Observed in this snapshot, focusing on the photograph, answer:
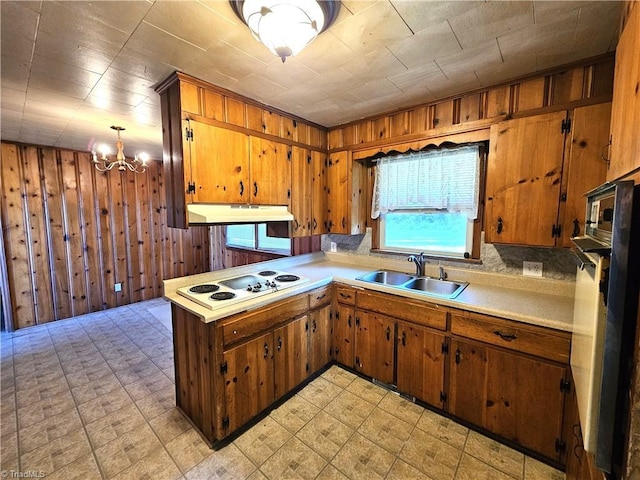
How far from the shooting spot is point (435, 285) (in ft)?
8.18

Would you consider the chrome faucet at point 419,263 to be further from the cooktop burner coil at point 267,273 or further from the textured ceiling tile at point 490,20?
the textured ceiling tile at point 490,20

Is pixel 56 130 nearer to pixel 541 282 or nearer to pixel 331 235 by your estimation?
pixel 331 235

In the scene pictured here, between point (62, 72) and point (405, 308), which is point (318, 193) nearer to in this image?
point (405, 308)

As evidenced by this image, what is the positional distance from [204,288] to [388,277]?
5.75 feet

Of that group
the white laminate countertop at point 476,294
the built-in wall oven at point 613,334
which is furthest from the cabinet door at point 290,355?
the built-in wall oven at point 613,334

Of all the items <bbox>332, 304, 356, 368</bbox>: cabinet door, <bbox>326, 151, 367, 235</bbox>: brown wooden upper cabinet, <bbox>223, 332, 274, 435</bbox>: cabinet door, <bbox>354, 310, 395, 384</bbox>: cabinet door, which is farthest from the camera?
<bbox>326, 151, 367, 235</bbox>: brown wooden upper cabinet

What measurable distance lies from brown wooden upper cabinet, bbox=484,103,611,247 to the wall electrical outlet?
1.07 ft

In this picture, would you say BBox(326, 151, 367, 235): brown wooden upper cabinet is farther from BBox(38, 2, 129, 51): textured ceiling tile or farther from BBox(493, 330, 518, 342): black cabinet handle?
BBox(38, 2, 129, 51): textured ceiling tile

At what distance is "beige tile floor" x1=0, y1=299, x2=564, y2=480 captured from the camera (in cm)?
164

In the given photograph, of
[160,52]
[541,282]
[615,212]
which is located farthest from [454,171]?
[160,52]

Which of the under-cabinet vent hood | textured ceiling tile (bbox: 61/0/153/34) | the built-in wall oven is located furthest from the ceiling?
the built-in wall oven

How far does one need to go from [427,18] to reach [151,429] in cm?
310

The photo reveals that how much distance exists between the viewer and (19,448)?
179cm

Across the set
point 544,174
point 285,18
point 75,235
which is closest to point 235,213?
point 285,18
